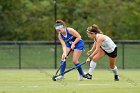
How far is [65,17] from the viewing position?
40.9 m

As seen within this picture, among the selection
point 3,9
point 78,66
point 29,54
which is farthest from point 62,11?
point 78,66

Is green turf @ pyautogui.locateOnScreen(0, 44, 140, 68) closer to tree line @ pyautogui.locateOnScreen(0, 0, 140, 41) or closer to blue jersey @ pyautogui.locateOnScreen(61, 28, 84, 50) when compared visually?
tree line @ pyautogui.locateOnScreen(0, 0, 140, 41)

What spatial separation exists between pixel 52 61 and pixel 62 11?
33.5ft

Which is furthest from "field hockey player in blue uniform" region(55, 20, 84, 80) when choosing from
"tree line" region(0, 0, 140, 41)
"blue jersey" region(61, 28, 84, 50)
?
"tree line" region(0, 0, 140, 41)

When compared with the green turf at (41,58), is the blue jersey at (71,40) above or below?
above

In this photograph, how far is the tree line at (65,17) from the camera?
38.4m

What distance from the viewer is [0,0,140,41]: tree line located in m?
38.4

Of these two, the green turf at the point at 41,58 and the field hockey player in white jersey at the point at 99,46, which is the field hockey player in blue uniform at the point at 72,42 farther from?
the green turf at the point at 41,58

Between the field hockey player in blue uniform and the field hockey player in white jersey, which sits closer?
the field hockey player in white jersey

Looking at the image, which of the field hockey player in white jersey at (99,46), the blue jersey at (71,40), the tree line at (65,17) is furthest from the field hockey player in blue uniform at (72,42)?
the tree line at (65,17)

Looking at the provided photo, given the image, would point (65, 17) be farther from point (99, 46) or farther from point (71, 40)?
point (99, 46)

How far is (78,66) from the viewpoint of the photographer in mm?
19062

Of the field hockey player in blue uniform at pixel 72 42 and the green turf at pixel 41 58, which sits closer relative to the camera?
the field hockey player in blue uniform at pixel 72 42

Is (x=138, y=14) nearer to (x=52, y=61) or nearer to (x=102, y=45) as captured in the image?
(x=52, y=61)
